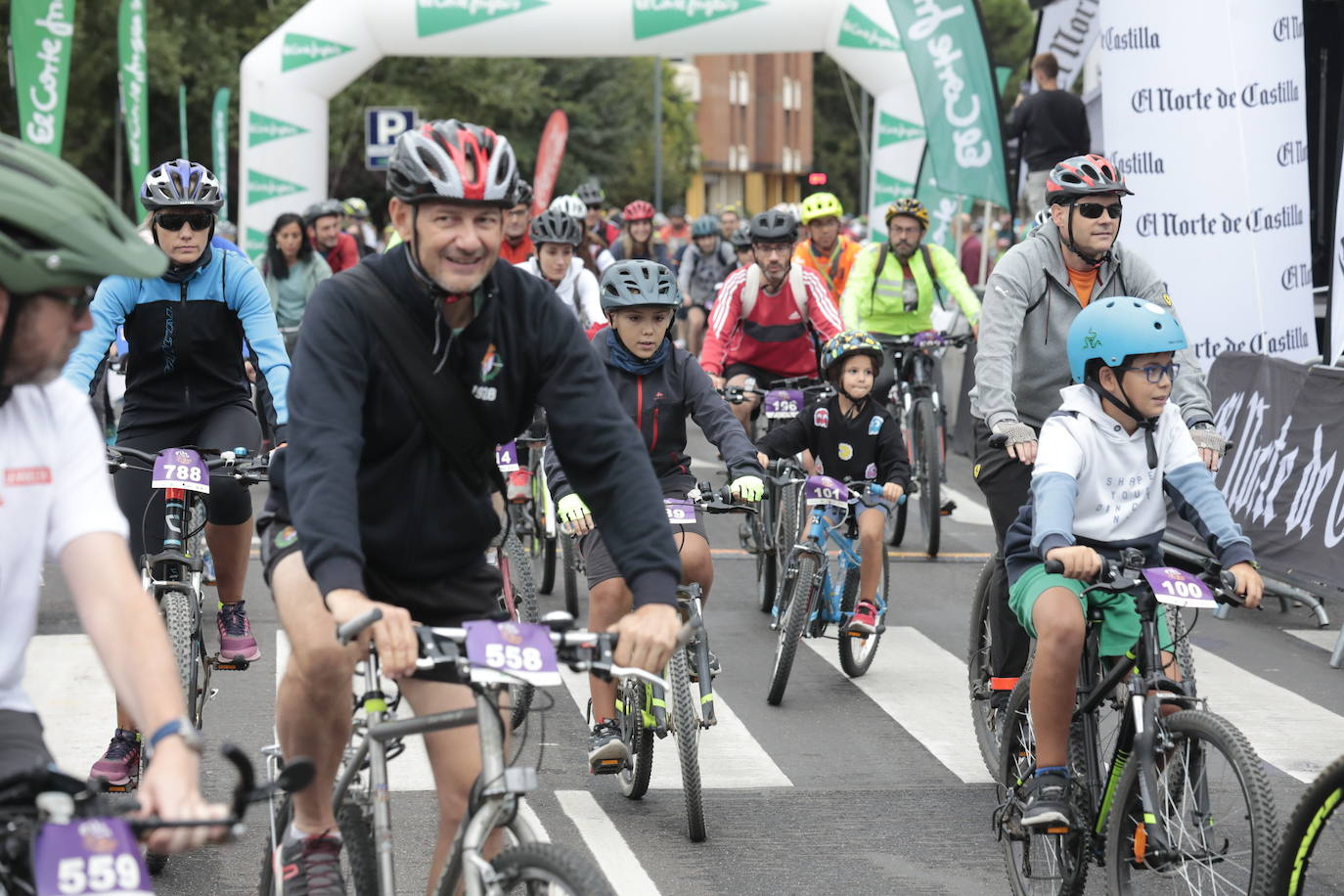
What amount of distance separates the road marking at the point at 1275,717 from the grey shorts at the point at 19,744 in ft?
17.8

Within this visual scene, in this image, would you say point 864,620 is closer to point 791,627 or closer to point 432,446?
point 791,627

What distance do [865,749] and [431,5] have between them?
1618 cm

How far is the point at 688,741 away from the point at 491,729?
3.00 metres

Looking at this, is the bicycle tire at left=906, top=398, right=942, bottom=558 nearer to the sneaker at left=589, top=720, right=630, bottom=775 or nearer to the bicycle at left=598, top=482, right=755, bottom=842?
the bicycle at left=598, top=482, right=755, bottom=842

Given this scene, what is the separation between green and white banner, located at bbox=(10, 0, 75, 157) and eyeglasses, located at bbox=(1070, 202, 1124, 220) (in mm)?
15821

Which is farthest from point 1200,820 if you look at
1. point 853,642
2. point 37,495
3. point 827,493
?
point 827,493

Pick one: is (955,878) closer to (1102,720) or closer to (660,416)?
(1102,720)

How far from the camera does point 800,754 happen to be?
7.62 metres

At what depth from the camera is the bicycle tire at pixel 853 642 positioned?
9.01 metres

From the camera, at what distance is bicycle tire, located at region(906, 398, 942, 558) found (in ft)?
40.2

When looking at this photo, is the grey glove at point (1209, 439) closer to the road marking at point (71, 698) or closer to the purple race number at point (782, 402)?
the road marking at point (71, 698)

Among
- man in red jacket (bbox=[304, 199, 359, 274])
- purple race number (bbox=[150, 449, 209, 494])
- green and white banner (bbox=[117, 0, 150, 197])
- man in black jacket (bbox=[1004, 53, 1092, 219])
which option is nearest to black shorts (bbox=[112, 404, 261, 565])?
purple race number (bbox=[150, 449, 209, 494])

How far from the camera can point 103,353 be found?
22.4 feet

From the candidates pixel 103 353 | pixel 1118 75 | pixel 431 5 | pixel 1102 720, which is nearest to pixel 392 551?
pixel 1102 720
